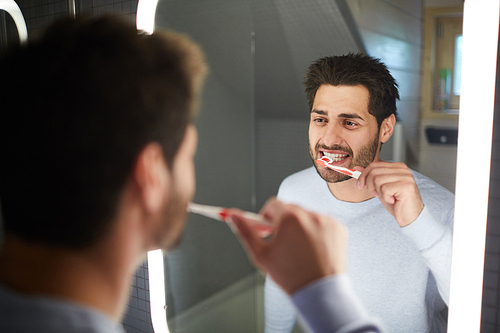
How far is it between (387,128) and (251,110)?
1.33ft

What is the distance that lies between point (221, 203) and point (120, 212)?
26.2 inches

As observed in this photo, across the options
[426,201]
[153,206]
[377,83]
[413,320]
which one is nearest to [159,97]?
[153,206]

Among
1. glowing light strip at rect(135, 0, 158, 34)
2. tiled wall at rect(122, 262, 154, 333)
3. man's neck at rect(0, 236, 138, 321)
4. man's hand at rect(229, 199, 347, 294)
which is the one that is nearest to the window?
man's hand at rect(229, 199, 347, 294)

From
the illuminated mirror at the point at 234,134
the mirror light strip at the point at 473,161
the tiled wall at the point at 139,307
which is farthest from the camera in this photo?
the tiled wall at the point at 139,307

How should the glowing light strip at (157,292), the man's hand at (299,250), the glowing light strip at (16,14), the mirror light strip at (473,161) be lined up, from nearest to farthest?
the man's hand at (299,250)
the mirror light strip at (473,161)
the glowing light strip at (157,292)
the glowing light strip at (16,14)

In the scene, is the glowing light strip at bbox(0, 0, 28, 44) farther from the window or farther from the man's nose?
the window

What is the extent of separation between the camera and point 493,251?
88 centimetres

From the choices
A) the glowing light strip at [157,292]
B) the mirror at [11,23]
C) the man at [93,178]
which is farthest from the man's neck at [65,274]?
the mirror at [11,23]

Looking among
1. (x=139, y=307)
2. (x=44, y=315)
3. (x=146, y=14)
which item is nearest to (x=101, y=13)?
(x=146, y=14)

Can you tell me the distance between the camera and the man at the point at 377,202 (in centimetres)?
86

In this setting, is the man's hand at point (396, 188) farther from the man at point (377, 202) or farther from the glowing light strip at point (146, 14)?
the glowing light strip at point (146, 14)

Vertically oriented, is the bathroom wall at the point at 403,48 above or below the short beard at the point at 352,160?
above

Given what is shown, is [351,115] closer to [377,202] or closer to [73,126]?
[377,202]

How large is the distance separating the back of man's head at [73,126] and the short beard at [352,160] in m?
0.50
